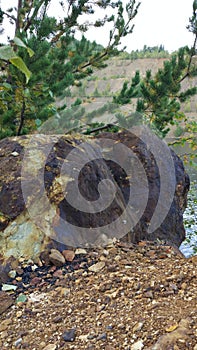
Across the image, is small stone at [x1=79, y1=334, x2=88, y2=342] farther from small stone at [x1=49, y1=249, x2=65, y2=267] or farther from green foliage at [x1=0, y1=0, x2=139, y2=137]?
A: green foliage at [x1=0, y1=0, x2=139, y2=137]

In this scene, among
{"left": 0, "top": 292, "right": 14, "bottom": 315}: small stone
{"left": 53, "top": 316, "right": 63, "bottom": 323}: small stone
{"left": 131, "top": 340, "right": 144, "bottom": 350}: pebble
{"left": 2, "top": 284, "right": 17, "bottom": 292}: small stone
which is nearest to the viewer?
{"left": 131, "top": 340, "right": 144, "bottom": 350}: pebble

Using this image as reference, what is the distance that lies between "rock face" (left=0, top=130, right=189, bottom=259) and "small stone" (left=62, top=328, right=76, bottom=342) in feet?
1.91

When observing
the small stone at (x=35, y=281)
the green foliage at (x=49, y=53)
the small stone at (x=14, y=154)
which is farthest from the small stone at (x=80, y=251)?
the green foliage at (x=49, y=53)

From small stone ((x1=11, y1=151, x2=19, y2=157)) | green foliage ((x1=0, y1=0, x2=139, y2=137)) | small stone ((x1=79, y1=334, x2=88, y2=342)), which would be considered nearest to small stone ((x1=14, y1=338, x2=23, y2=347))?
small stone ((x1=79, y1=334, x2=88, y2=342))

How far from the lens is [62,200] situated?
6.57 feet

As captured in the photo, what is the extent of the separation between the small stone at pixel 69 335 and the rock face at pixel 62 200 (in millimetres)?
584

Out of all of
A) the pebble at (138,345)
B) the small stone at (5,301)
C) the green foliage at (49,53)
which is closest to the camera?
the pebble at (138,345)

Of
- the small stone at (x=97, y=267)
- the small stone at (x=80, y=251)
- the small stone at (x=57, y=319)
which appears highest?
the small stone at (x=80, y=251)

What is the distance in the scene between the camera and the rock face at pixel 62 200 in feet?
6.26

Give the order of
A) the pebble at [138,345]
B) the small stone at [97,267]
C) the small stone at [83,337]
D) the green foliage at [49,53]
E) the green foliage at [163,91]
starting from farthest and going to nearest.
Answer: the green foliage at [163,91] → the green foliage at [49,53] → the small stone at [97,267] → the small stone at [83,337] → the pebble at [138,345]

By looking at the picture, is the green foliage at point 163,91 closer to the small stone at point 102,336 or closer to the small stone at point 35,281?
the small stone at point 35,281

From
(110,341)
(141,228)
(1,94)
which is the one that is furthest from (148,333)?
(141,228)

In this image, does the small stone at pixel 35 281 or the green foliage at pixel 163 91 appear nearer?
the small stone at pixel 35 281

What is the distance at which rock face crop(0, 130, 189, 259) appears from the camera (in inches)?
75.2
